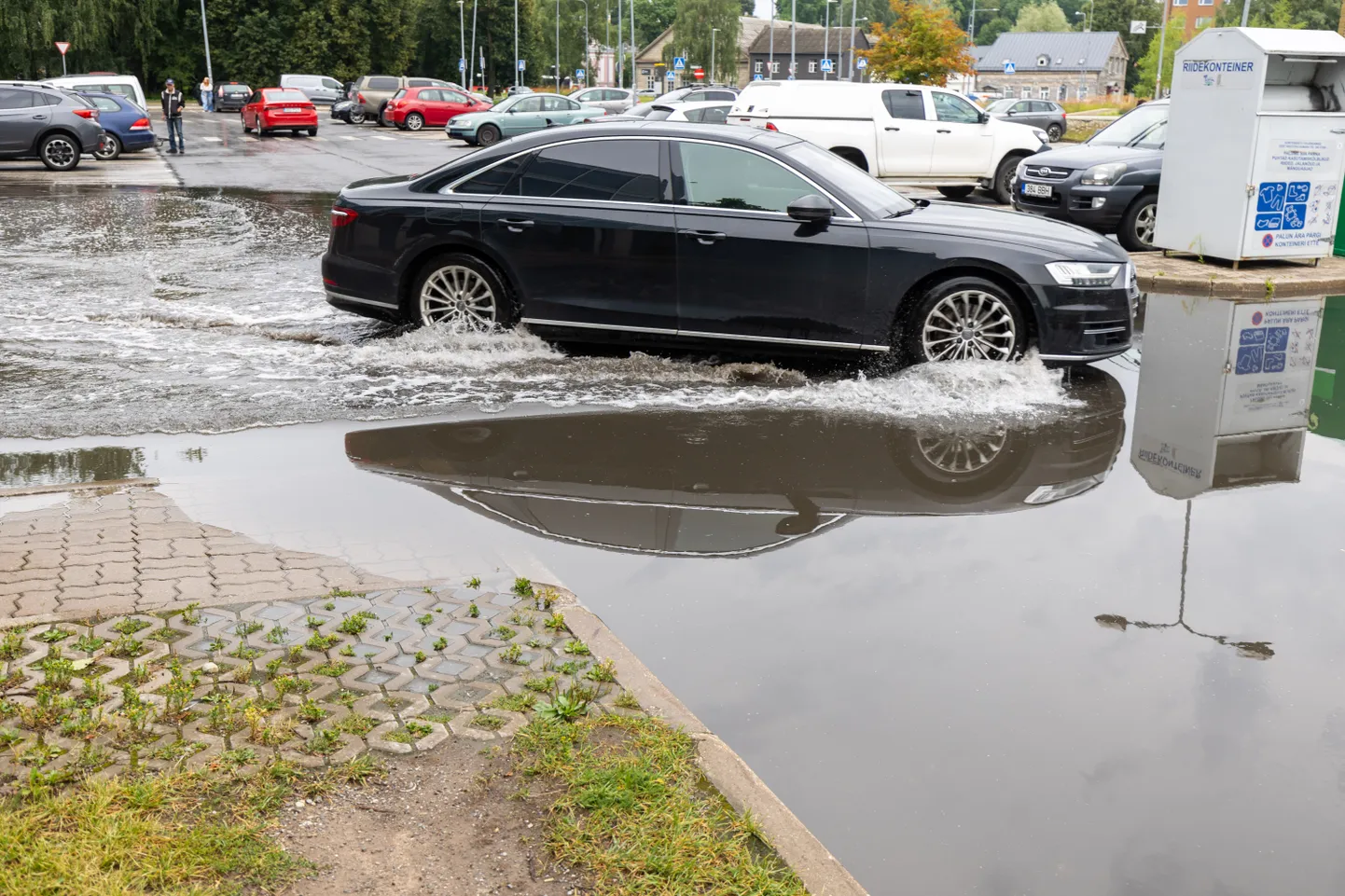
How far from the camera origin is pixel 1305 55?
42.9ft

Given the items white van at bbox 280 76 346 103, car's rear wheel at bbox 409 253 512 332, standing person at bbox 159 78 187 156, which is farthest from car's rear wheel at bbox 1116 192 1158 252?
white van at bbox 280 76 346 103

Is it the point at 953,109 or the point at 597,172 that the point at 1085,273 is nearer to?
the point at 597,172

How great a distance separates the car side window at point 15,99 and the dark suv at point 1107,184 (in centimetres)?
2021

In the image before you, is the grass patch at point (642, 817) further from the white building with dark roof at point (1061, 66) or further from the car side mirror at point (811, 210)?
the white building with dark roof at point (1061, 66)

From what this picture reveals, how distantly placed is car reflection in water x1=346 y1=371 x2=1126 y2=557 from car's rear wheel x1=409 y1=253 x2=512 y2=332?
155 centimetres

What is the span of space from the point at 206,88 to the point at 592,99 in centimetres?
2517

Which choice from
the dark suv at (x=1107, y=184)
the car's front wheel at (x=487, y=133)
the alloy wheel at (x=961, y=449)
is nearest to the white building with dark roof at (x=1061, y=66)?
the car's front wheel at (x=487, y=133)

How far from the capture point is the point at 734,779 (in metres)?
3.59

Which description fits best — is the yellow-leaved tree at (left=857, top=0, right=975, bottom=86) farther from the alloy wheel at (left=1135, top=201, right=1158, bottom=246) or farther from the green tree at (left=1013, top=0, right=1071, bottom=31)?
the green tree at (left=1013, top=0, right=1071, bottom=31)

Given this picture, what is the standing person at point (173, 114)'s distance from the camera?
31.1 metres

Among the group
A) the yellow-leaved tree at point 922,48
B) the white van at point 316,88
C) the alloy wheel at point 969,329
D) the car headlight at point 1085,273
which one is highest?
the yellow-leaved tree at point 922,48

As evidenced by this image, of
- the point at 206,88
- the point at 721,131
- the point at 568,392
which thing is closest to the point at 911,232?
the point at 721,131

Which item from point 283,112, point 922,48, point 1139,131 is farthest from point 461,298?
point 922,48

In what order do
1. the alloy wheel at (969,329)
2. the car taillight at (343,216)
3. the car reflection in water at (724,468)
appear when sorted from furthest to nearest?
the car taillight at (343,216)
the alloy wheel at (969,329)
the car reflection in water at (724,468)
